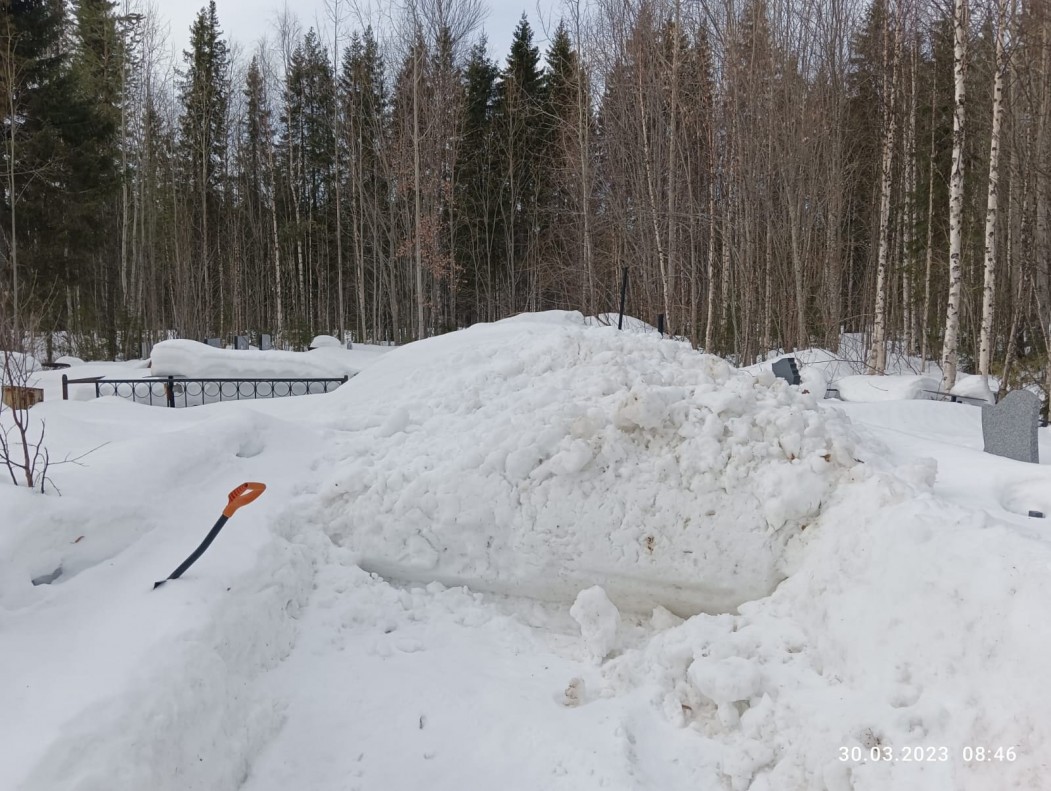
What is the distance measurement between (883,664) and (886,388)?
9099 millimetres

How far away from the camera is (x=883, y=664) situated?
2709 mm

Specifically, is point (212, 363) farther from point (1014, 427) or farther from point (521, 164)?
point (521, 164)

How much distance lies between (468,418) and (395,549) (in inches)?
58.2

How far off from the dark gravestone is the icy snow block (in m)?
3.66

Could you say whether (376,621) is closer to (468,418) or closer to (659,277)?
(468,418)

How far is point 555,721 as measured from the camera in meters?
3.03

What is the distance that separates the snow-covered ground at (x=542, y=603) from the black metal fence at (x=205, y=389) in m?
5.67

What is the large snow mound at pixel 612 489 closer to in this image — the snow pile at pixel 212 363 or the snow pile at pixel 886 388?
the snow pile at pixel 886 388

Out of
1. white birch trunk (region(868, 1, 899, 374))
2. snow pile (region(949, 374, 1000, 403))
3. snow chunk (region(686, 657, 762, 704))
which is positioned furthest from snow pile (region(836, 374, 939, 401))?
snow chunk (region(686, 657, 762, 704))

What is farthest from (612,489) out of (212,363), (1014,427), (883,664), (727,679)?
(212,363)

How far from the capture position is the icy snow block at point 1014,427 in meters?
5.63

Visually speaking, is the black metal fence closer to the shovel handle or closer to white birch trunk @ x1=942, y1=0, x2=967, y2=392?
the shovel handle

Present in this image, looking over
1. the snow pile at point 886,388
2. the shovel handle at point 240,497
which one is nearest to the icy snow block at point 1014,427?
the snow pile at point 886,388

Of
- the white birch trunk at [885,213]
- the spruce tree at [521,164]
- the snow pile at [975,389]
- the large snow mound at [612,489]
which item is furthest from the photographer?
the spruce tree at [521,164]
